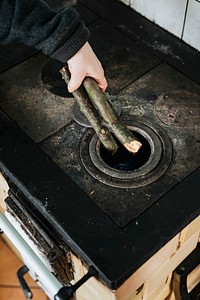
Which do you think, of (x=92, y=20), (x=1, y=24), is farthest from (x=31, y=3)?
(x=92, y=20)

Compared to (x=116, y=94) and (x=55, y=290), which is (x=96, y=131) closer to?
(x=116, y=94)

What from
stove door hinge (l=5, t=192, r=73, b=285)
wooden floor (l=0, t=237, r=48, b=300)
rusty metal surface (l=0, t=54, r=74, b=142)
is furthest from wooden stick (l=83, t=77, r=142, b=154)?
wooden floor (l=0, t=237, r=48, b=300)

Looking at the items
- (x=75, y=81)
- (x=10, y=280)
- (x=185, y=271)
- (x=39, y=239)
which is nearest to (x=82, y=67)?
(x=75, y=81)

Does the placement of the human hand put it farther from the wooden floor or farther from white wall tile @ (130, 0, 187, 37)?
the wooden floor

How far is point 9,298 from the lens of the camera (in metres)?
1.38

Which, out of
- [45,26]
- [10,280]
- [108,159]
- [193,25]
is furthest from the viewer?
[10,280]

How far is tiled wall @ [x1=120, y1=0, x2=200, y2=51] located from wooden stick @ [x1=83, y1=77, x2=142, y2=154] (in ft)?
1.01

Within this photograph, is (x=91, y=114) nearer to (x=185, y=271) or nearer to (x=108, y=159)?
(x=108, y=159)

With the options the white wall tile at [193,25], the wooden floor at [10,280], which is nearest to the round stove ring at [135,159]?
the white wall tile at [193,25]

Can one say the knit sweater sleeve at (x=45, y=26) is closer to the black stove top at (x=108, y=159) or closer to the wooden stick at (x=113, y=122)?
the wooden stick at (x=113, y=122)

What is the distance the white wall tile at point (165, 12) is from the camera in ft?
3.26

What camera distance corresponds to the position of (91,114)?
833 mm

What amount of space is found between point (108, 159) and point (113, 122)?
0.09 metres

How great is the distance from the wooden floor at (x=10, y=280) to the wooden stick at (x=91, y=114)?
0.73 m
